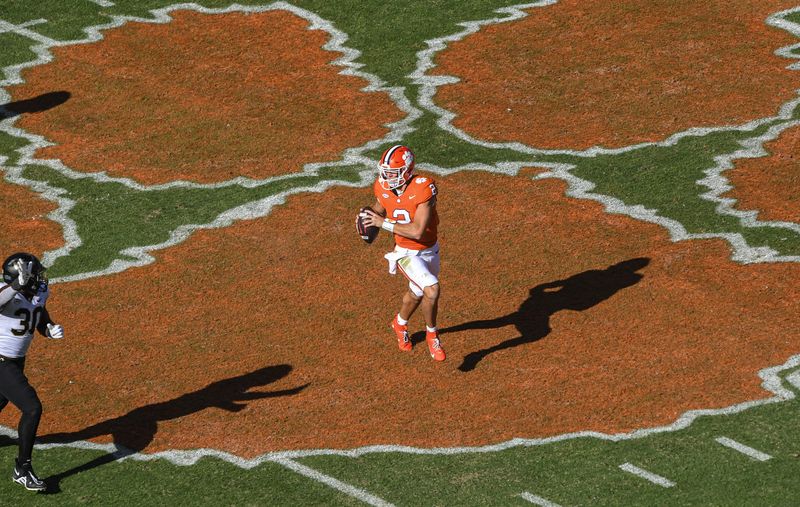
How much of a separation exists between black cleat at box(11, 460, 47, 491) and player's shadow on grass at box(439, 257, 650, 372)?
5.68 meters

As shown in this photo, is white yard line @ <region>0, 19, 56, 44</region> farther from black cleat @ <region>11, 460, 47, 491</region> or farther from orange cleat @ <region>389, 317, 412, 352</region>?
black cleat @ <region>11, 460, 47, 491</region>

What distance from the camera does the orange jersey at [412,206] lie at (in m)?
16.4

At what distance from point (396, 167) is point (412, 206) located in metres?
0.56

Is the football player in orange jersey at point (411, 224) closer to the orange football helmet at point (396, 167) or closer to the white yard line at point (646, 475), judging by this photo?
the orange football helmet at point (396, 167)

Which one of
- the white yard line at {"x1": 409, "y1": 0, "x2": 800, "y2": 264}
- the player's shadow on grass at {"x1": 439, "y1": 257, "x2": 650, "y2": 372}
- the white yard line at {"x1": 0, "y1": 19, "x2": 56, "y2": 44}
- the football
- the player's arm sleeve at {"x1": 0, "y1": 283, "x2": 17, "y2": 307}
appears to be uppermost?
the player's arm sleeve at {"x1": 0, "y1": 283, "x2": 17, "y2": 307}

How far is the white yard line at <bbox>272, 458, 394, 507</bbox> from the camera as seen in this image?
536 inches

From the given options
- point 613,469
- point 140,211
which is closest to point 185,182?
point 140,211

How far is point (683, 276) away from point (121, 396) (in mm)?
8501

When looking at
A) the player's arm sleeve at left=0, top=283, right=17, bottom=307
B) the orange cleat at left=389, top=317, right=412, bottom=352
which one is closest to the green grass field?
the player's arm sleeve at left=0, top=283, right=17, bottom=307

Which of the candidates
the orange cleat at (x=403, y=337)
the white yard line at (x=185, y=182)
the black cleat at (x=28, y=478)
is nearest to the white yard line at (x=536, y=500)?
the orange cleat at (x=403, y=337)

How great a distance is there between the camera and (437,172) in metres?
23.4

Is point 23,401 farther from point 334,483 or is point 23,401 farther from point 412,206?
point 412,206

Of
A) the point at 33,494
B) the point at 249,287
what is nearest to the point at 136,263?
the point at 249,287

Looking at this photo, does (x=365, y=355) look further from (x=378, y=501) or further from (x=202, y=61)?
(x=202, y=61)
